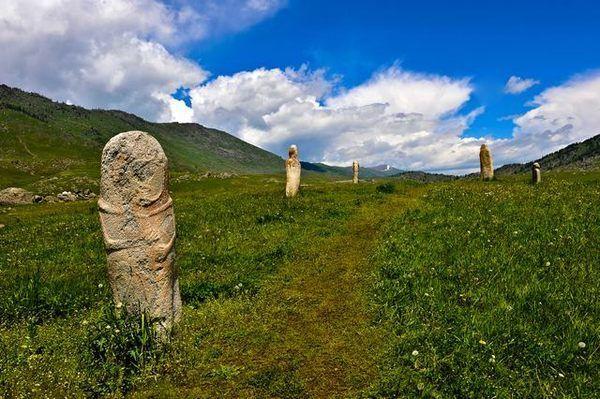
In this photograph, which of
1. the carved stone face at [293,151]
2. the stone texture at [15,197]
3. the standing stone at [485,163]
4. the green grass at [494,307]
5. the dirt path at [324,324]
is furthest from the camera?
the stone texture at [15,197]

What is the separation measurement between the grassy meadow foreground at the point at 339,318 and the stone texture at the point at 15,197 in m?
55.2

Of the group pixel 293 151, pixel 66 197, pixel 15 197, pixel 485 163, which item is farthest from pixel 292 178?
pixel 15 197

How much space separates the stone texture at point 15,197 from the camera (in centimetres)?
6462

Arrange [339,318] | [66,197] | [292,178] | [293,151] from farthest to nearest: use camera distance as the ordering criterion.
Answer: [66,197], [293,151], [292,178], [339,318]

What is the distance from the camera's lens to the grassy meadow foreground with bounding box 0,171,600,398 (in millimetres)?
8336

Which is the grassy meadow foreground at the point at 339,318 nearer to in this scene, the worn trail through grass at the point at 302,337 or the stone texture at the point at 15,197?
the worn trail through grass at the point at 302,337

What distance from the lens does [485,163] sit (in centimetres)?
4228

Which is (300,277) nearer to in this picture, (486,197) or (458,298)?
(458,298)

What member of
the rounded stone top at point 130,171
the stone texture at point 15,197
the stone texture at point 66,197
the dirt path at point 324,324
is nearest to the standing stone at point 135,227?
the rounded stone top at point 130,171

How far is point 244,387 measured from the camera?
8.48 meters

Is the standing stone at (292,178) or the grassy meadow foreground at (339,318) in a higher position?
the standing stone at (292,178)

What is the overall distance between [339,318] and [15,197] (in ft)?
233

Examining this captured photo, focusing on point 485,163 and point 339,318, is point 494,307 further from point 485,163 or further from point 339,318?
point 485,163

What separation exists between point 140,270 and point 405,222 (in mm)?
13206
